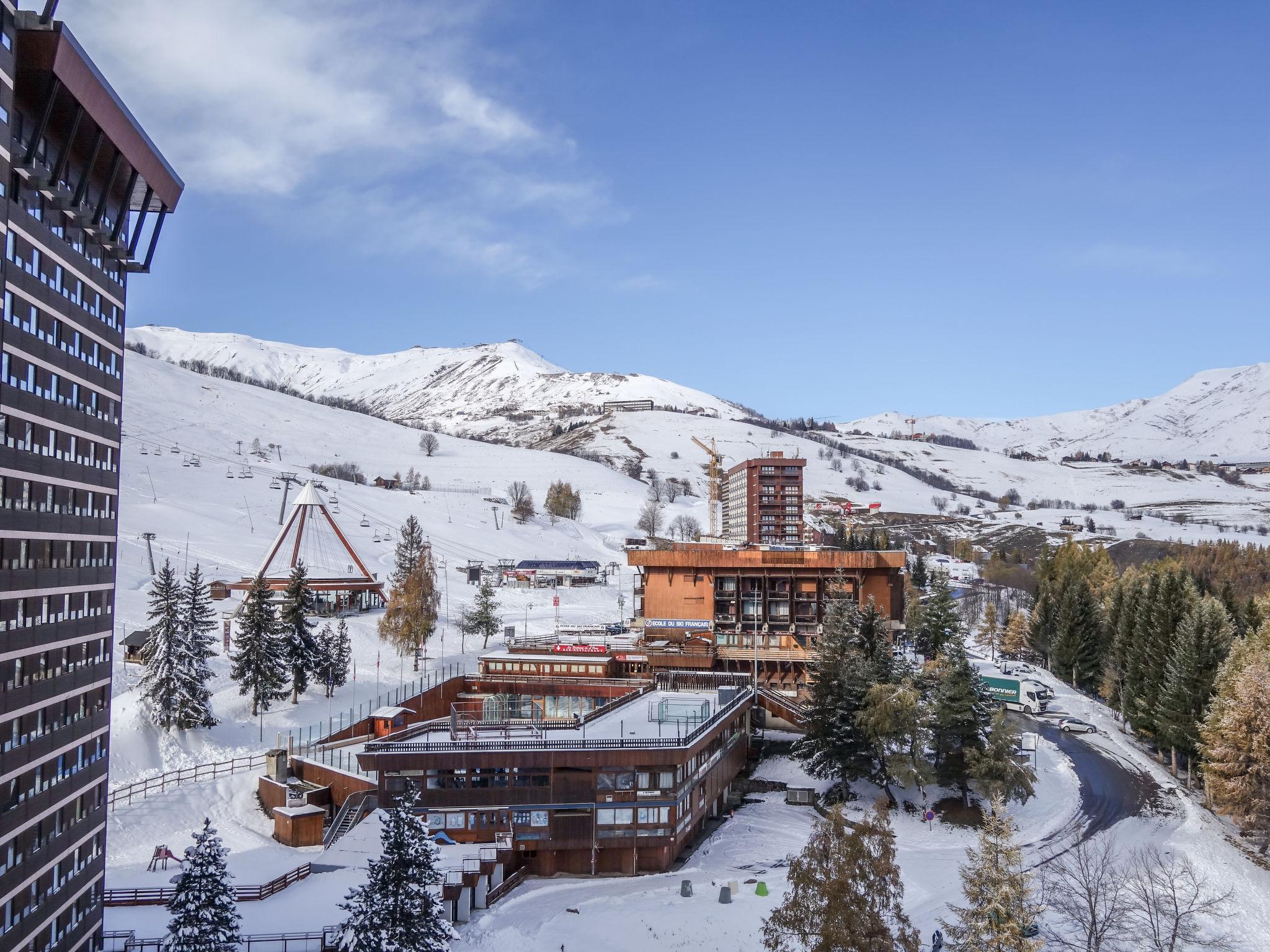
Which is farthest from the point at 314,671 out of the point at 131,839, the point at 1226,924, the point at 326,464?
the point at 326,464

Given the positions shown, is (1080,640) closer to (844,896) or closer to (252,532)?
(844,896)

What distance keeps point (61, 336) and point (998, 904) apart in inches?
1152

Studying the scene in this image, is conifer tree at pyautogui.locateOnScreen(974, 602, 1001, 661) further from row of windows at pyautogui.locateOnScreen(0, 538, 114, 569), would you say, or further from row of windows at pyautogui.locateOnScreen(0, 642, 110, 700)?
row of windows at pyautogui.locateOnScreen(0, 538, 114, 569)

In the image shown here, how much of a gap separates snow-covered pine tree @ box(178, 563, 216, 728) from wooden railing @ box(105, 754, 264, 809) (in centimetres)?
237

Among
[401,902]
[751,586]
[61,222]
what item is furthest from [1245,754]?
[61,222]

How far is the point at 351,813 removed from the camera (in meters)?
39.1

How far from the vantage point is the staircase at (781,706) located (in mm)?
58750

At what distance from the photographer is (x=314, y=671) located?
53.2 metres

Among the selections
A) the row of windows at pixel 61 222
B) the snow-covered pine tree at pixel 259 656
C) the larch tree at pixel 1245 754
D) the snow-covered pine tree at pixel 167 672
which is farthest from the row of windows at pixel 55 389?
the larch tree at pixel 1245 754

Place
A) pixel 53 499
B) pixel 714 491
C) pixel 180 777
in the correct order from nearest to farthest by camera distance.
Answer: pixel 53 499 → pixel 180 777 → pixel 714 491

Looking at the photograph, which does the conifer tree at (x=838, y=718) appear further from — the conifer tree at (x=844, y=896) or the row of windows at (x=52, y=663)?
the row of windows at (x=52, y=663)

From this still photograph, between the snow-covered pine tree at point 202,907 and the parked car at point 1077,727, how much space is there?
56001mm

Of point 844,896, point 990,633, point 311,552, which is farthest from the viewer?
point 990,633

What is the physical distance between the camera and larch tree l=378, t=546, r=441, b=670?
61656 mm
